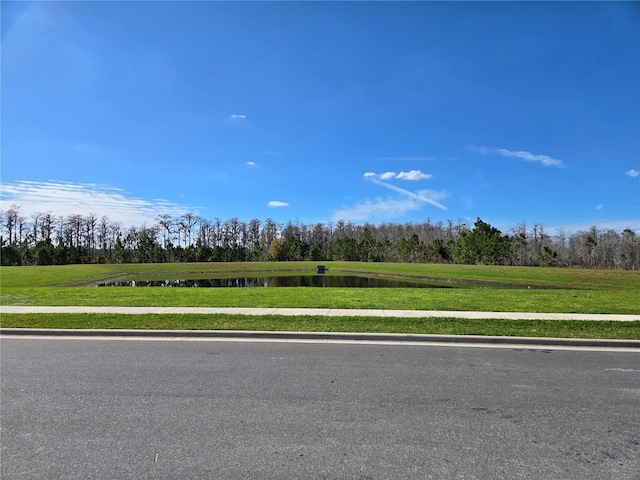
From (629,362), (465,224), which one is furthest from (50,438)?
(465,224)

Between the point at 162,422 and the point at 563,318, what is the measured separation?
9701 mm

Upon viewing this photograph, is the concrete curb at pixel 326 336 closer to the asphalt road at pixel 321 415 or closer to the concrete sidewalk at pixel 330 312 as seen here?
the asphalt road at pixel 321 415

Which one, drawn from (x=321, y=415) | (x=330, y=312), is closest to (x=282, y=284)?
(x=330, y=312)

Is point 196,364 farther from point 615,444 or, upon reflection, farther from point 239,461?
point 615,444

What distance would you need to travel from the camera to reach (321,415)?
4.24 meters

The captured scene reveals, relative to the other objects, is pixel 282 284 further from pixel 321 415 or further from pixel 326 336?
pixel 321 415

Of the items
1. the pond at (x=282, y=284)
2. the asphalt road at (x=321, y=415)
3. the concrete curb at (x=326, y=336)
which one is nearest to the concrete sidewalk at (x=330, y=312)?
the concrete curb at (x=326, y=336)

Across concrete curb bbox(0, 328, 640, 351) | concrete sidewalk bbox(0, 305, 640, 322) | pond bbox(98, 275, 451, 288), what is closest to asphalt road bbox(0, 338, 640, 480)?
concrete curb bbox(0, 328, 640, 351)

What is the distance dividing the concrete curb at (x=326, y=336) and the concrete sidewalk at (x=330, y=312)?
2.13 metres

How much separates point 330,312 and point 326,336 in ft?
9.14

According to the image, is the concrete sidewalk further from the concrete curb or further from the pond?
the pond

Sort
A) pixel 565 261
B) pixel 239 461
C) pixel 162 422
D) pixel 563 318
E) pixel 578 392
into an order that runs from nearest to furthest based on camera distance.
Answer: pixel 239 461
pixel 162 422
pixel 578 392
pixel 563 318
pixel 565 261

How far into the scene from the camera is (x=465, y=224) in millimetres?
100875

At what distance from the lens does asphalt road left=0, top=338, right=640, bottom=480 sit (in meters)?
3.26
